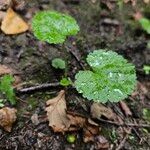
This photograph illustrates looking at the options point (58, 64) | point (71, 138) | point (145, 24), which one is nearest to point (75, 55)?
point (58, 64)

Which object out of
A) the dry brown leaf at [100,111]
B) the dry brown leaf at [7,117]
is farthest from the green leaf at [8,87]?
the dry brown leaf at [100,111]

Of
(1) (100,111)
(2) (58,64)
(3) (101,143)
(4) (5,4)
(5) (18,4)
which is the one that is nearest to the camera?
(3) (101,143)

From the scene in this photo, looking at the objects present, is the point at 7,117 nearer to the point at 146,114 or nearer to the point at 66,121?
the point at 66,121

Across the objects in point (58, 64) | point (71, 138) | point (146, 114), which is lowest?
point (146, 114)

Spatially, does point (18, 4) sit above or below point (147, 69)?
above

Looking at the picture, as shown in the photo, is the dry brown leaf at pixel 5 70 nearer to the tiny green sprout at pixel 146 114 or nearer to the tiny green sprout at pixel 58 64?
the tiny green sprout at pixel 58 64

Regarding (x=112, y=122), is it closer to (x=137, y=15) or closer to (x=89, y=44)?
(x=89, y=44)

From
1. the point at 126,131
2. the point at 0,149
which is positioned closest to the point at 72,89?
the point at 126,131

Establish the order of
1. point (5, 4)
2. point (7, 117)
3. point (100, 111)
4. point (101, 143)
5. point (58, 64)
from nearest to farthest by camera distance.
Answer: point (7, 117) → point (101, 143) → point (100, 111) → point (58, 64) → point (5, 4)
